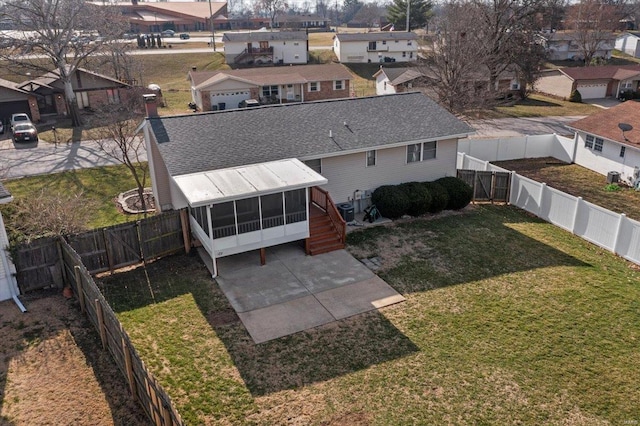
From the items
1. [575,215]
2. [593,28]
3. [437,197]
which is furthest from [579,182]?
[593,28]

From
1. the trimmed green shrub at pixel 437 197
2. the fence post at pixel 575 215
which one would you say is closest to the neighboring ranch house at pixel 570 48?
the fence post at pixel 575 215

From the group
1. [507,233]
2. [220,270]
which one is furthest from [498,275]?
[220,270]

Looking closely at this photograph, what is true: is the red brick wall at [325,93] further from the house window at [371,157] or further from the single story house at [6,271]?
the single story house at [6,271]

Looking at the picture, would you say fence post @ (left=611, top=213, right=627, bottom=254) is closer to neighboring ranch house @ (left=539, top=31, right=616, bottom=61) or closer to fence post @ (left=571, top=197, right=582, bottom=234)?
fence post @ (left=571, top=197, right=582, bottom=234)

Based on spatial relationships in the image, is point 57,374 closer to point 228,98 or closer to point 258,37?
point 228,98

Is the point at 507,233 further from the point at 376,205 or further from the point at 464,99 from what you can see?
the point at 464,99

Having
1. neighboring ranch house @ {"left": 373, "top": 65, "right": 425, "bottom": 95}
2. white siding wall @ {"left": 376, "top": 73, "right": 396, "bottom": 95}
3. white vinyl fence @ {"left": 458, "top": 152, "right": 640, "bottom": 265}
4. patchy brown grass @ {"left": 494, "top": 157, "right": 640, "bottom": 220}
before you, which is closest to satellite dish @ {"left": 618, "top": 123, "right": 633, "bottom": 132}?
patchy brown grass @ {"left": 494, "top": 157, "right": 640, "bottom": 220}
